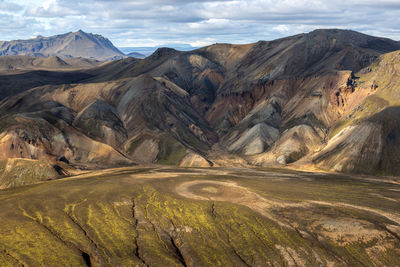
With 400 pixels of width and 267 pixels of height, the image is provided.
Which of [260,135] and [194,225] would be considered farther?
[260,135]

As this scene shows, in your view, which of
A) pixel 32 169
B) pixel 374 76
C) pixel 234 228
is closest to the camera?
pixel 234 228

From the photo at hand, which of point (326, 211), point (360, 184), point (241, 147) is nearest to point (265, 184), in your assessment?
point (326, 211)

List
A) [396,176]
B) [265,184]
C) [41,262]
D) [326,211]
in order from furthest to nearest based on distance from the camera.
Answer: [396,176], [265,184], [326,211], [41,262]

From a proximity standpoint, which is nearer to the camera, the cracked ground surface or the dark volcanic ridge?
the cracked ground surface

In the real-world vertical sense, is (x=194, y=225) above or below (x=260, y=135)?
above

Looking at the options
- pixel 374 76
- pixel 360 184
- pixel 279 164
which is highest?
pixel 374 76

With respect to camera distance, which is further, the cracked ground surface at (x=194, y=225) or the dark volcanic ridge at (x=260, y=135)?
the dark volcanic ridge at (x=260, y=135)

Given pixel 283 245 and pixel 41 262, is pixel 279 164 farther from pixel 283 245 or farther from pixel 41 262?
pixel 41 262

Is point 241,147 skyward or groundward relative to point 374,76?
groundward
